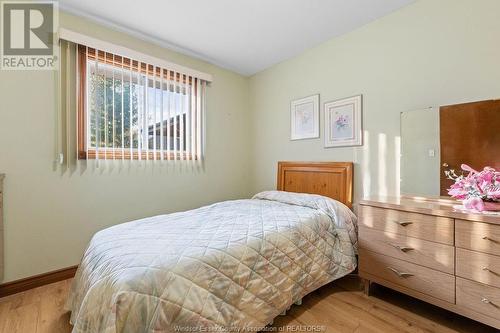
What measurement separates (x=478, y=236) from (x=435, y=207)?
257 mm

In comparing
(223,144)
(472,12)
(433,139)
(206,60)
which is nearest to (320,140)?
(433,139)

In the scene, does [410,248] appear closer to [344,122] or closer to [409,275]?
[409,275]

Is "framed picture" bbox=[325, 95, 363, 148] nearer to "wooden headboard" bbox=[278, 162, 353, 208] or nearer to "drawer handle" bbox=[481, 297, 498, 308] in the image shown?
"wooden headboard" bbox=[278, 162, 353, 208]

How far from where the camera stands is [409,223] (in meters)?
1.53

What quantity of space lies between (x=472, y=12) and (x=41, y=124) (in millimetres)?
3369

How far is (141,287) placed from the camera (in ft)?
3.09

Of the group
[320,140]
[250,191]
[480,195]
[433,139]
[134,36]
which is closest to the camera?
[480,195]

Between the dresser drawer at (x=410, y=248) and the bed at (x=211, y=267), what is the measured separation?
0.63 ft

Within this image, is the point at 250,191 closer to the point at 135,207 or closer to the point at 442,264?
the point at 135,207

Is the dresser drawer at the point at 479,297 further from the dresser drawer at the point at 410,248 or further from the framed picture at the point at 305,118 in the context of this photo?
the framed picture at the point at 305,118

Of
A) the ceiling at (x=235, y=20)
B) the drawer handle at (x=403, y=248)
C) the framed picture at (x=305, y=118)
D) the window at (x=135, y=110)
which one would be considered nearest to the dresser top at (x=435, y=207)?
the drawer handle at (x=403, y=248)

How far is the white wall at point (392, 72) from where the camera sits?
1.63 meters

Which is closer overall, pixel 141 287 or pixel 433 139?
pixel 141 287

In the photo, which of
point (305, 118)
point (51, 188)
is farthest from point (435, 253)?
point (51, 188)
